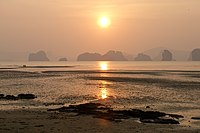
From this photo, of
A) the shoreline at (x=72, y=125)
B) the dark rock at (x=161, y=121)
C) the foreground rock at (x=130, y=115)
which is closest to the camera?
the shoreline at (x=72, y=125)

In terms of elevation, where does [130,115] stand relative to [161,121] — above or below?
above

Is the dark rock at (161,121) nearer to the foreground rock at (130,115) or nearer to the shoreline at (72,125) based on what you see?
the foreground rock at (130,115)

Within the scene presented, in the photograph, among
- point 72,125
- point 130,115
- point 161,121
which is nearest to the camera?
point 72,125

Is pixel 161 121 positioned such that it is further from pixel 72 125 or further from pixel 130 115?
pixel 72 125

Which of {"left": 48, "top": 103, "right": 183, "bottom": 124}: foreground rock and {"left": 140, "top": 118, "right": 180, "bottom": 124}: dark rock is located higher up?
{"left": 48, "top": 103, "right": 183, "bottom": 124}: foreground rock

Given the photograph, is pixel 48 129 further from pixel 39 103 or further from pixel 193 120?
pixel 39 103

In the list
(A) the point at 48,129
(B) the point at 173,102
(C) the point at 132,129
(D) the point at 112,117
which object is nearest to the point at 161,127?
(C) the point at 132,129

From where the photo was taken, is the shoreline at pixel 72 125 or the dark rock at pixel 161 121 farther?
the dark rock at pixel 161 121

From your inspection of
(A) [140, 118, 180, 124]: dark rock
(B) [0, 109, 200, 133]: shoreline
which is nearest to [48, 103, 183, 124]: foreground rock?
(A) [140, 118, 180, 124]: dark rock

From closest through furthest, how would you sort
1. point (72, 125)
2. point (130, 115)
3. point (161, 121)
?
1. point (72, 125)
2. point (161, 121)
3. point (130, 115)

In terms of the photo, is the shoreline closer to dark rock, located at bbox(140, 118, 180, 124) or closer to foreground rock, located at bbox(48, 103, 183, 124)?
dark rock, located at bbox(140, 118, 180, 124)

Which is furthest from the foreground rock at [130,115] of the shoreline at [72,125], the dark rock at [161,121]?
the shoreline at [72,125]

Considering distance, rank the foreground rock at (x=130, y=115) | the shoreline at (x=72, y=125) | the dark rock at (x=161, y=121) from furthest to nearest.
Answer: the foreground rock at (x=130, y=115) < the dark rock at (x=161, y=121) < the shoreline at (x=72, y=125)

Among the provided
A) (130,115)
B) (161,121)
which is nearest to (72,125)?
(130,115)
